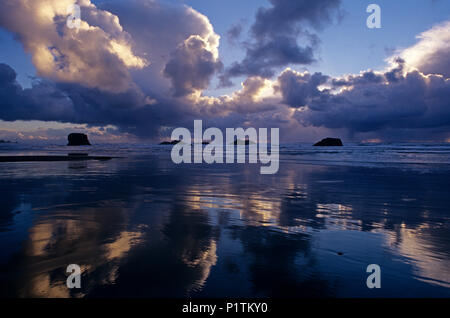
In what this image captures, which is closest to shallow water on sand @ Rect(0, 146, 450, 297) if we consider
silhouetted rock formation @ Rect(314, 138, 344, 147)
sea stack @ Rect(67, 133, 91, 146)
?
silhouetted rock formation @ Rect(314, 138, 344, 147)

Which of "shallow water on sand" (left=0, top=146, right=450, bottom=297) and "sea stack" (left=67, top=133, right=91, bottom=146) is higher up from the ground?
"sea stack" (left=67, top=133, right=91, bottom=146)

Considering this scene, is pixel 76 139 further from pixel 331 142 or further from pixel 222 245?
pixel 222 245

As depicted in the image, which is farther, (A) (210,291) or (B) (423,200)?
(B) (423,200)

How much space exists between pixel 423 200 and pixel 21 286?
13759 mm

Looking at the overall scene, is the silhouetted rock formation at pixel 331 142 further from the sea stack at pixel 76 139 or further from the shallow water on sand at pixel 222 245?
the sea stack at pixel 76 139

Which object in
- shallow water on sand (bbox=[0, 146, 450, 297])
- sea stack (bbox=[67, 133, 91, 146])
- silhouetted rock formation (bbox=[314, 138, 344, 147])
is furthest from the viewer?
sea stack (bbox=[67, 133, 91, 146])

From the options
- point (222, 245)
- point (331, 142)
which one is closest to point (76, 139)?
point (331, 142)

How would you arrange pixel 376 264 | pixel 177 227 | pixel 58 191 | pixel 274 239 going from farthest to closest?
pixel 58 191 → pixel 177 227 → pixel 274 239 → pixel 376 264

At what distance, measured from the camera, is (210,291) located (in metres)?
4.36

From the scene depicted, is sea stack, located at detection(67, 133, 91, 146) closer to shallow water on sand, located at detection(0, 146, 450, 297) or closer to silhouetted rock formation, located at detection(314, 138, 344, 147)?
silhouetted rock formation, located at detection(314, 138, 344, 147)

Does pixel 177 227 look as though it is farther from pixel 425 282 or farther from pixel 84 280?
pixel 425 282

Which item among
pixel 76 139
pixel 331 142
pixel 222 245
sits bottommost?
pixel 222 245

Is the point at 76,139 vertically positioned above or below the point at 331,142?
above
